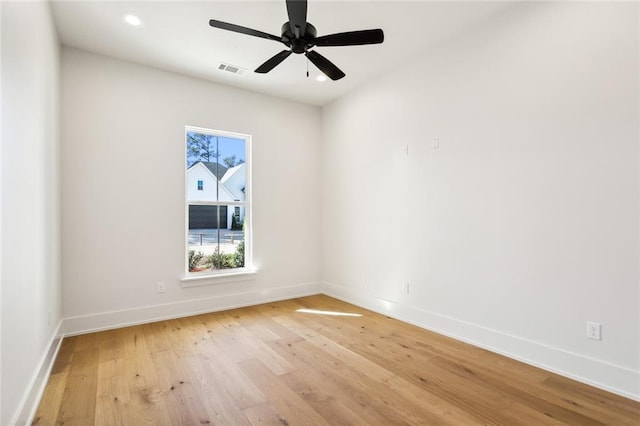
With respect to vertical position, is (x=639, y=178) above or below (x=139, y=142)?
below

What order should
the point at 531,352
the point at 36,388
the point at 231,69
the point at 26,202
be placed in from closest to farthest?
the point at 26,202
the point at 36,388
the point at 531,352
the point at 231,69

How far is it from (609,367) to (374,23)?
3267mm

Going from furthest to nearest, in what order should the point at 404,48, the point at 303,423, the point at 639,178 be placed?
1. the point at 404,48
2. the point at 639,178
3. the point at 303,423

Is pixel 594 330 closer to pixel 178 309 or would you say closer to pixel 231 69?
pixel 178 309

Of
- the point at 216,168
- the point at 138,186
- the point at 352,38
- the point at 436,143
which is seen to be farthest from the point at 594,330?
the point at 138,186

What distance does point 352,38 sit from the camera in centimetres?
237

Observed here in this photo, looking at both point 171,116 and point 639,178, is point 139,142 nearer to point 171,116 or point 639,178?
point 171,116

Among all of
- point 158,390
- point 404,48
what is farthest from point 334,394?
point 404,48

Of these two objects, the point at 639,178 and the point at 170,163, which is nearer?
the point at 639,178

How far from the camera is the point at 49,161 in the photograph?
2738mm

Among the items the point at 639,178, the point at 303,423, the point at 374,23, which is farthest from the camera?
the point at 374,23

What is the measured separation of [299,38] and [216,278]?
3.04m

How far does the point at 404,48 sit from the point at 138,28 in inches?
104

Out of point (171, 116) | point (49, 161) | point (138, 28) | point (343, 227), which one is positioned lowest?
point (343, 227)
